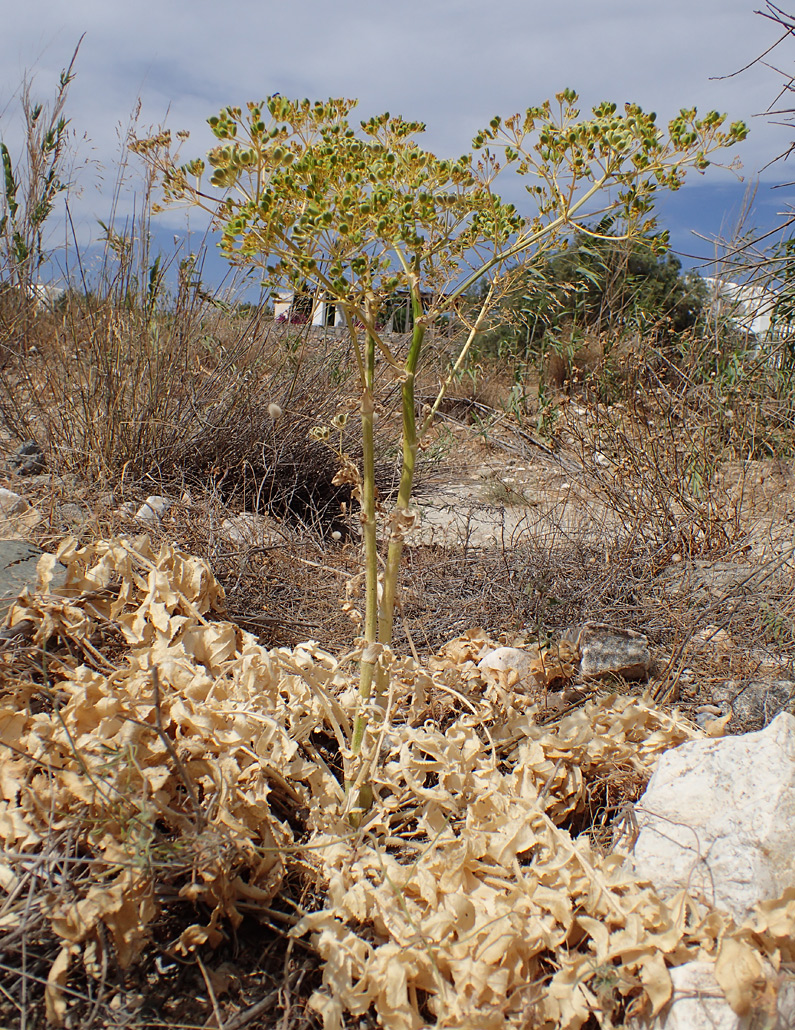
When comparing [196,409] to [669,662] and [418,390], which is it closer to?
[418,390]

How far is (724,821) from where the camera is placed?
4.19 ft

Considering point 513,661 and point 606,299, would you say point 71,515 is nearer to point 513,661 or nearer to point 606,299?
point 513,661

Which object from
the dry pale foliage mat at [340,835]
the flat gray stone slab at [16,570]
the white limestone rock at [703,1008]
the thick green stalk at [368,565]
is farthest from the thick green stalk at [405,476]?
the flat gray stone slab at [16,570]

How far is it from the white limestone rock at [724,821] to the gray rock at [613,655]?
Result: 0.61 m

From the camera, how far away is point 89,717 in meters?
1.35

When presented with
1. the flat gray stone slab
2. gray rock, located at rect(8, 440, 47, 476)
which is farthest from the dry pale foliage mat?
gray rock, located at rect(8, 440, 47, 476)

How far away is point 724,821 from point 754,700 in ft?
2.47

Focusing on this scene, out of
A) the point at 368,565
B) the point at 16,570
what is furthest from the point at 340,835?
the point at 16,570

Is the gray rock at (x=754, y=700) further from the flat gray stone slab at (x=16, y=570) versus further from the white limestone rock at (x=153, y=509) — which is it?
the white limestone rock at (x=153, y=509)

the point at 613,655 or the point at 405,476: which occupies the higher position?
the point at 405,476

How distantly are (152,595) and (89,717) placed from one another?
434 millimetres

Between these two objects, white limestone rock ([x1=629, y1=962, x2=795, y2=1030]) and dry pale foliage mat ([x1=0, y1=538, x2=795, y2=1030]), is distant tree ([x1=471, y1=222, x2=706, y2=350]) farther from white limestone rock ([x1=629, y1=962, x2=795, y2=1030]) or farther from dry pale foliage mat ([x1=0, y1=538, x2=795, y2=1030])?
white limestone rock ([x1=629, y1=962, x2=795, y2=1030])

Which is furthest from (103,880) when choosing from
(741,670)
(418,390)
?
(418,390)

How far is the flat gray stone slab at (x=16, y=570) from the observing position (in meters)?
1.82
